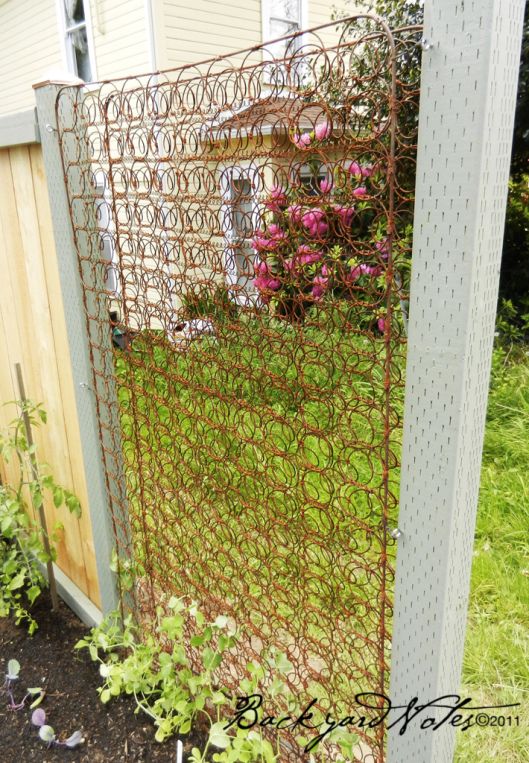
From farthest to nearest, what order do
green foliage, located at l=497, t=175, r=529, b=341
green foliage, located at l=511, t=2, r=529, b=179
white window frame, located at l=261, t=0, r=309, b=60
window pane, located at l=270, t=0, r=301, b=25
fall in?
window pane, located at l=270, t=0, r=301, b=25 → white window frame, located at l=261, t=0, r=309, b=60 → green foliage, located at l=497, t=175, r=529, b=341 → green foliage, located at l=511, t=2, r=529, b=179

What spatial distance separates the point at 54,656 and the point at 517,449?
2410mm

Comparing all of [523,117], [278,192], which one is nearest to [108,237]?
[278,192]

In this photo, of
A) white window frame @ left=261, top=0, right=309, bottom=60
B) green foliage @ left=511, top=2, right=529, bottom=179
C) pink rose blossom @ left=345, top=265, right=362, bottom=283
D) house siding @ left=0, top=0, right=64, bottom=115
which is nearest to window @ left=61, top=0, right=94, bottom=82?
house siding @ left=0, top=0, right=64, bottom=115

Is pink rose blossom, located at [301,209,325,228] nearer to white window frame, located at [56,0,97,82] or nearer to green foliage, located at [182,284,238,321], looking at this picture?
green foliage, located at [182,284,238,321]

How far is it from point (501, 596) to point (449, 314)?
5.67 ft

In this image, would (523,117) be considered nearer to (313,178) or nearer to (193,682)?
(313,178)

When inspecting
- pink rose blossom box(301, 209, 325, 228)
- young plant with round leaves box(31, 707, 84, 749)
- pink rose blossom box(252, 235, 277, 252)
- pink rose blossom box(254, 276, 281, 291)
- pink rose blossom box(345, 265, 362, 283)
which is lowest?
young plant with round leaves box(31, 707, 84, 749)

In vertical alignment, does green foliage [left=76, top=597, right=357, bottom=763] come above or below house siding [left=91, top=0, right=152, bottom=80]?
below

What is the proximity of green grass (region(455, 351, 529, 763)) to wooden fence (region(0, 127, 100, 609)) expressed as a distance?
1.35 metres

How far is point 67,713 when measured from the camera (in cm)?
190

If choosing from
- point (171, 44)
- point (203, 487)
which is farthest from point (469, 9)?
point (171, 44)

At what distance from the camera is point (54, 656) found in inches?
84.3

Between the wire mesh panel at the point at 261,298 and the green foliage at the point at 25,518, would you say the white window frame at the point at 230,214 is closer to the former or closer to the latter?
the wire mesh panel at the point at 261,298

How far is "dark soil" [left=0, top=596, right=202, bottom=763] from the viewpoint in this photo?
176 cm
